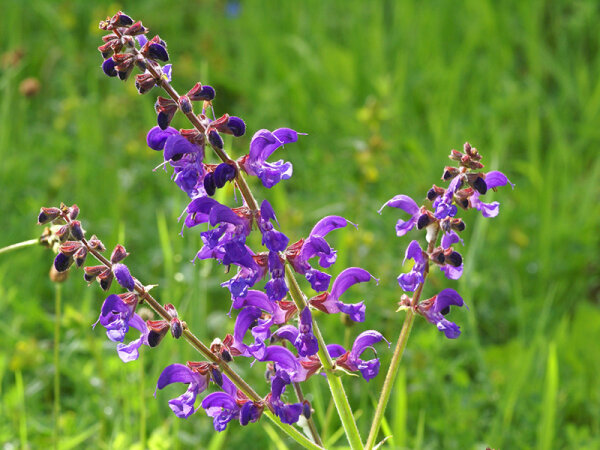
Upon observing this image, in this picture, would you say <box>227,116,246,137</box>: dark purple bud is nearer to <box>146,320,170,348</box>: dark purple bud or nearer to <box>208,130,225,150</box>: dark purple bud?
<box>208,130,225,150</box>: dark purple bud

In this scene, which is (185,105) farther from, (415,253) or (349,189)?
(349,189)

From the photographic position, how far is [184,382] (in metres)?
1.93

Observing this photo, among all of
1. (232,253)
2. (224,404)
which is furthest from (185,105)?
(224,404)

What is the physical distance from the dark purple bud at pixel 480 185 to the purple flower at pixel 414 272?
0.19 m

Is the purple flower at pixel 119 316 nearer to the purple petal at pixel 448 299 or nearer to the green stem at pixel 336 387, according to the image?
the green stem at pixel 336 387

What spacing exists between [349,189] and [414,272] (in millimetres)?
2850

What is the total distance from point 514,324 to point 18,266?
2.64m

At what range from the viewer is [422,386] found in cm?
349

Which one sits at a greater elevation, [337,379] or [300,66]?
[300,66]

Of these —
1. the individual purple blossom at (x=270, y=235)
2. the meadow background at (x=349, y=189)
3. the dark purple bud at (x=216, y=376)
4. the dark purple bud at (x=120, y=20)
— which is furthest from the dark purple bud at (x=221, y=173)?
the meadow background at (x=349, y=189)

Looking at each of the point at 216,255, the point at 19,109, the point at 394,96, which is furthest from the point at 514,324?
the point at 19,109

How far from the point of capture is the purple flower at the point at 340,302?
6.34ft

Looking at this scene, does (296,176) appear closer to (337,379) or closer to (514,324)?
(514,324)

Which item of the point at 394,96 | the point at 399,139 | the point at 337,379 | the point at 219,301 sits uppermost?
the point at 394,96
